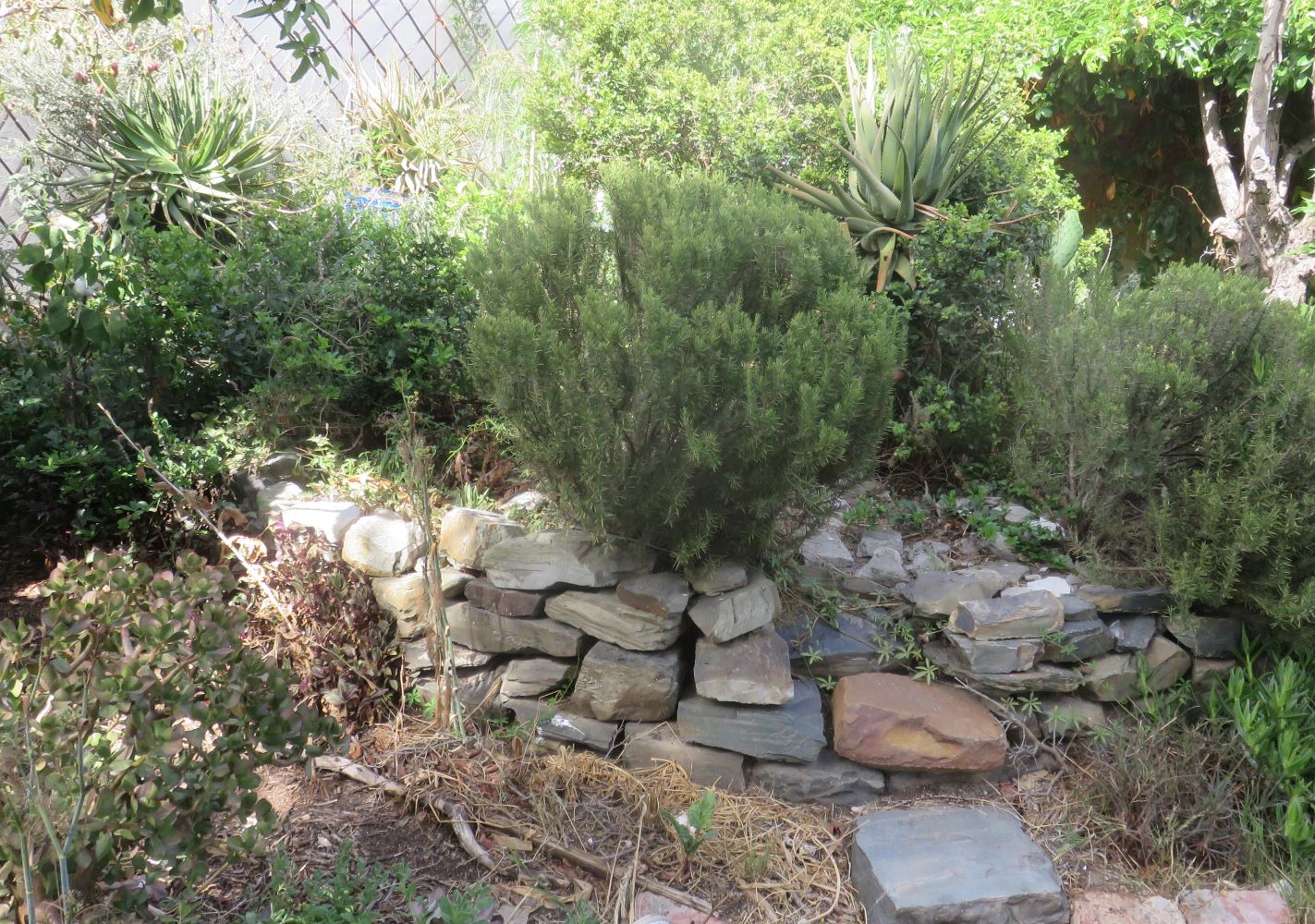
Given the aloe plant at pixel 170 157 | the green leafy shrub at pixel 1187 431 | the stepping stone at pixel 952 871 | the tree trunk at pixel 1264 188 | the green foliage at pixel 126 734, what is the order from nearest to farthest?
1. the green foliage at pixel 126 734
2. the stepping stone at pixel 952 871
3. the green leafy shrub at pixel 1187 431
4. the tree trunk at pixel 1264 188
5. the aloe plant at pixel 170 157

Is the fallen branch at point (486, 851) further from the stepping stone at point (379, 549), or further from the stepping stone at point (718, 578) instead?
the stepping stone at point (718, 578)

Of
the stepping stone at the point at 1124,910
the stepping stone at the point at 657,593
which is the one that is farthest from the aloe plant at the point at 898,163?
the stepping stone at the point at 1124,910

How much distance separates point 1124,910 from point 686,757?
1317 millimetres

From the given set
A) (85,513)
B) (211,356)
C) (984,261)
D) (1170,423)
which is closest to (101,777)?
(85,513)

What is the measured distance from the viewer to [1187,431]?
3270 millimetres

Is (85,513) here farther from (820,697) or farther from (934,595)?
(934,595)

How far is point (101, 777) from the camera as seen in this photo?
215cm

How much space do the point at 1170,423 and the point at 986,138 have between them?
7.24 ft

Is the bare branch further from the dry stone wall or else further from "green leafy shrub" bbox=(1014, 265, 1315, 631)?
the dry stone wall

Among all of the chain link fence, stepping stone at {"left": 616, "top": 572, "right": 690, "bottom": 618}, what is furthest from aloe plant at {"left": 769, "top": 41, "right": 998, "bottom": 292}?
the chain link fence

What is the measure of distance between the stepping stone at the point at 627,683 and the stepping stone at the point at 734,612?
7.3 inches

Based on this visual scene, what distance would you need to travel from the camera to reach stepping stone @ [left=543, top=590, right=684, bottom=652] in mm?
3041

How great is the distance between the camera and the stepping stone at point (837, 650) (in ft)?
10.4

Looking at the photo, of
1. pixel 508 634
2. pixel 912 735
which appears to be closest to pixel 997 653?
pixel 912 735
